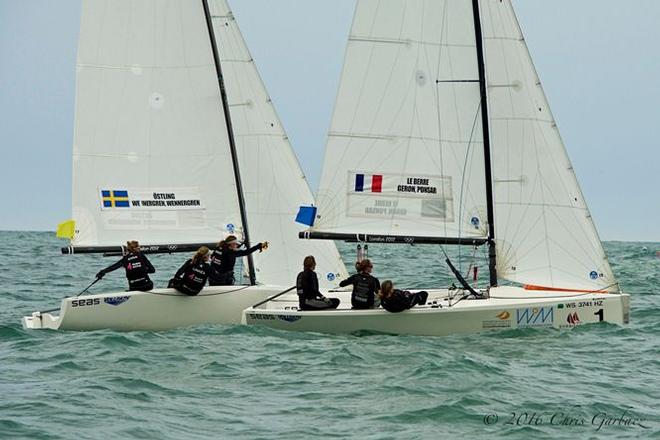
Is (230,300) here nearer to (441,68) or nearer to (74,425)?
(441,68)

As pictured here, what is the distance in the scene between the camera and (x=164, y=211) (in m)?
21.2

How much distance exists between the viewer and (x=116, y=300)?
19266 millimetres

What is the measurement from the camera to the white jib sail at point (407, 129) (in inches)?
763

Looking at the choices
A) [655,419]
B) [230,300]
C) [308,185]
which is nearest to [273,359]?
[230,300]

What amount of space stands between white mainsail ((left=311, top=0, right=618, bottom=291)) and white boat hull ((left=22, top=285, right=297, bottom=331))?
7.30 feet

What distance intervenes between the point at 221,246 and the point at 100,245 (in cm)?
224

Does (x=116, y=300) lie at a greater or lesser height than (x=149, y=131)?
lesser

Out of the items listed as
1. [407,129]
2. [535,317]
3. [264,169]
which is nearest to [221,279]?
[264,169]

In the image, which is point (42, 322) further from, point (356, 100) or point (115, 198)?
point (356, 100)

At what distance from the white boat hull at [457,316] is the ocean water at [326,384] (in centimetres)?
23

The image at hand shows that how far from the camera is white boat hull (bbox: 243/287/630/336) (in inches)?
712

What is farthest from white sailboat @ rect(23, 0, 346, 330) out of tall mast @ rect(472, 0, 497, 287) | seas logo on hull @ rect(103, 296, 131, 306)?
tall mast @ rect(472, 0, 497, 287)

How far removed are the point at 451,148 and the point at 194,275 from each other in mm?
4923

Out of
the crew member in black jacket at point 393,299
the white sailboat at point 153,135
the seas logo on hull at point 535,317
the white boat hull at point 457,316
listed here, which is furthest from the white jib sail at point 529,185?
the white sailboat at point 153,135
